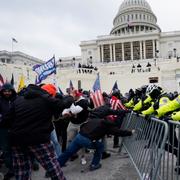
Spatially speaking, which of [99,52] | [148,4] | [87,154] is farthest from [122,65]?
[148,4]

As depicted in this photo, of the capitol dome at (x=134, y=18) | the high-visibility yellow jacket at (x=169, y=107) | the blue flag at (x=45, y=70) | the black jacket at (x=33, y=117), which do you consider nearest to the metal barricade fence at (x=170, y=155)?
the high-visibility yellow jacket at (x=169, y=107)

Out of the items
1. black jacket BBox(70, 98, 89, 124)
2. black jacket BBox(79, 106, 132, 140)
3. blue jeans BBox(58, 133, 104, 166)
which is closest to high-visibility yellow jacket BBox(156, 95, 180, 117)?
black jacket BBox(79, 106, 132, 140)

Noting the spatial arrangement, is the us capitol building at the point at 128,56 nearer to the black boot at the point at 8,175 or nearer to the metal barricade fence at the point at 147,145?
the metal barricade fence at the point at 147,145

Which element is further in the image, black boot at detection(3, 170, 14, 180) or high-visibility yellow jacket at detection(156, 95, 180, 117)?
black boot at detection(3, 170, 14, 180)

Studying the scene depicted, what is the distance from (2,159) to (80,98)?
208 centimetres

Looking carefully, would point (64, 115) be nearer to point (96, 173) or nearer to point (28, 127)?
point (96, 173)

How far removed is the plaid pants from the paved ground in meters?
1.53

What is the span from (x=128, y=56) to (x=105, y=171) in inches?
2923

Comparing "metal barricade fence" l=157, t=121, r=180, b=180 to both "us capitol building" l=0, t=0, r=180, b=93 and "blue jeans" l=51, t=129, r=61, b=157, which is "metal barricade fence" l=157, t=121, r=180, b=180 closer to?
"blue jeans" l=51, t=129, r=61, b=157

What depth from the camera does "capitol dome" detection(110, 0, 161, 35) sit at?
85.8 meters

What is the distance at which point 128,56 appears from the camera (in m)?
78.2

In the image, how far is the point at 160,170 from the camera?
3912 millimetres

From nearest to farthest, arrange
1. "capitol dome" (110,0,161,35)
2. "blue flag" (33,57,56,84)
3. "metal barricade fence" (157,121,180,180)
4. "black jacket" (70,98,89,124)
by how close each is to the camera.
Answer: "metal barricade fence" (157,121,180,180) < "black jacket" (70,98,89,124) < "blue flag" (33,57,56,84) < "capitol dome" (110,0,161,35)

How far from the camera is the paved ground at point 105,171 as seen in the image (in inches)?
202
